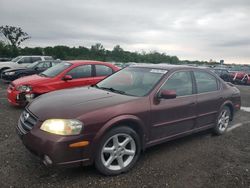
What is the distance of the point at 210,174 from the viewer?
3662 mm

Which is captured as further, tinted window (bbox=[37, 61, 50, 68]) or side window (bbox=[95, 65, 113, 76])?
tinted window (bbox=[37, 61, 50, 68])

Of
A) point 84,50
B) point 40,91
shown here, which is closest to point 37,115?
point 40,91

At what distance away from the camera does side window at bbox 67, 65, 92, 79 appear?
760cm

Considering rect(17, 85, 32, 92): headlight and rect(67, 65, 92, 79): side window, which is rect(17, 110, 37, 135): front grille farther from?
rect(67, 65, 92, 79): side window

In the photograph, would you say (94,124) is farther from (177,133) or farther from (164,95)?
(177,133)

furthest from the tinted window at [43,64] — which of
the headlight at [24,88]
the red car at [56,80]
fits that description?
the headlight at [24,88]

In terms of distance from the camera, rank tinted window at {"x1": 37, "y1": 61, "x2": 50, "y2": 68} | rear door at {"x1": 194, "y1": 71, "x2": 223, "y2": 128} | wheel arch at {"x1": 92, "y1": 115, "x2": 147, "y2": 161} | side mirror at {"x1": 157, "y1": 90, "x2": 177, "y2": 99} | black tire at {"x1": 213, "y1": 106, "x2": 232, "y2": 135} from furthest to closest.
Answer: tinted window at {"x1": 37, "y1": 61, "x2": 50, "y2": 68} < black tire at {"x1": 213, "y1": 106, "x2": 232, "y2": 135} < rear door at {"x1": 194, "y1": 71, "x2": 223, "y2": 128} < side mirror at {"x1": 157, "y1": 90, "x2": 177, "y2": 99} < wheel arch at {"x1": 92, "y1": 115, "x2": 147, "y2": 161}

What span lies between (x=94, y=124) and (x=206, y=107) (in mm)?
2620

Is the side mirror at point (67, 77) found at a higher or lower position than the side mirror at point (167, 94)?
lower

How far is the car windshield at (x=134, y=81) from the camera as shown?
412cm

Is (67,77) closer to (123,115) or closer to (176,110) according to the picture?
(176,110)

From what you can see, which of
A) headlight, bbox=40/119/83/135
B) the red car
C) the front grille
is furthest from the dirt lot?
the red car

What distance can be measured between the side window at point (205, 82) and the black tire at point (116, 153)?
6.20 feet

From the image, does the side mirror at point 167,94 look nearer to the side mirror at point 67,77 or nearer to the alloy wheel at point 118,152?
the alloy wheel at point 118,152
